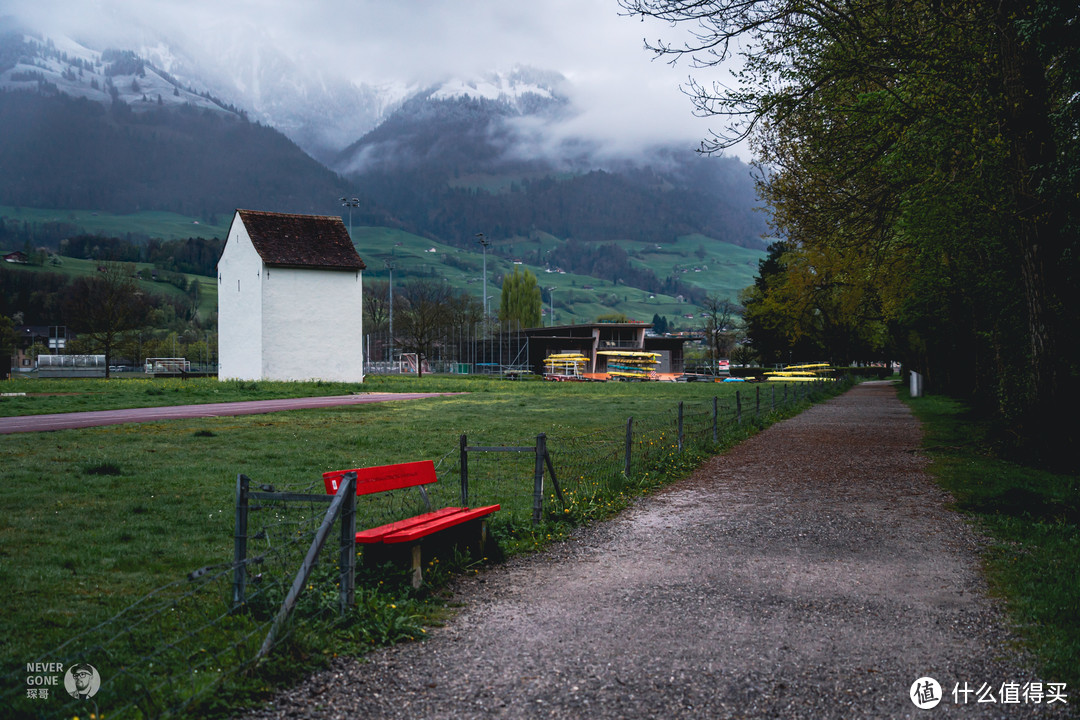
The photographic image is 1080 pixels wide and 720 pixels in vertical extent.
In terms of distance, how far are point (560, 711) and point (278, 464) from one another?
33.8 ft

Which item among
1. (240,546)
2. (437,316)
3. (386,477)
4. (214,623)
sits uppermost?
(437,316)

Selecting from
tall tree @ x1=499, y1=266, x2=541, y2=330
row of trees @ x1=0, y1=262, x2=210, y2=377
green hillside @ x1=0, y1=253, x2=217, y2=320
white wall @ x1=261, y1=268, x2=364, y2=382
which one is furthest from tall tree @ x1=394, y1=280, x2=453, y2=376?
green hillside @ x1=0, y1=253, x2=217, y2=320

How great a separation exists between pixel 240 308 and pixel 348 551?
1805 inches

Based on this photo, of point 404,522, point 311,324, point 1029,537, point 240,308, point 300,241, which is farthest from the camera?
point 300,241

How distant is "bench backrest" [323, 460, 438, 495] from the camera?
6863 mm

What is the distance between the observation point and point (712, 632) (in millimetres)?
5918

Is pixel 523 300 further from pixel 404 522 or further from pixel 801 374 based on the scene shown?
pixel 404 522

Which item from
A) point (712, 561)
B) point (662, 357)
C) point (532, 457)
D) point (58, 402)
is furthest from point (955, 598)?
point (662, 357)

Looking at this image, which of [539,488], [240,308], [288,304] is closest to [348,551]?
[539,488]

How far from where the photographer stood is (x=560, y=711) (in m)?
4.61

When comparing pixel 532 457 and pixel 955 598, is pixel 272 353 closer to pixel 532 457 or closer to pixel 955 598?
pixel 532 457

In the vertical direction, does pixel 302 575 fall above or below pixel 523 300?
below

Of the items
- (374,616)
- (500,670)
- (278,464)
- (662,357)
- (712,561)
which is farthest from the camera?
(662,357)

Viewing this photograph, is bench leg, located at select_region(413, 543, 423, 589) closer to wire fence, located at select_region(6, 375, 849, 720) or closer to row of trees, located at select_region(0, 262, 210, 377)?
wire fence, located at select_region(6, 375, 849, 720)
